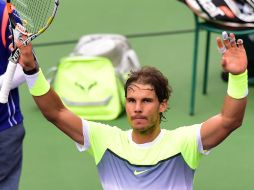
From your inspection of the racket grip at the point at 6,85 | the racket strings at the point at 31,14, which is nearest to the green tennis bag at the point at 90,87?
the racket strings at the point at 31,14

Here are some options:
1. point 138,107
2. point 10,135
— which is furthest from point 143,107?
point 10,135

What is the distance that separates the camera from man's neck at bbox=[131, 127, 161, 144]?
276cm

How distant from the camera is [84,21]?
7.08 m

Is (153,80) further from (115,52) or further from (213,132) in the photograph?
(115,52)

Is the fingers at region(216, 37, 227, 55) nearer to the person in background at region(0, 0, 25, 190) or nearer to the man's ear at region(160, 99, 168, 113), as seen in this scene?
the man's ear at region(160, 99, 168, 113)

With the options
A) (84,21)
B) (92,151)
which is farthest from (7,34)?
(84,21)

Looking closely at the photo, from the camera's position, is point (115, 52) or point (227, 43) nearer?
point (227, 43)

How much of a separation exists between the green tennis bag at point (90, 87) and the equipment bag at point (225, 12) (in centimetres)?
89

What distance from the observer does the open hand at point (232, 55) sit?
2.54 metres

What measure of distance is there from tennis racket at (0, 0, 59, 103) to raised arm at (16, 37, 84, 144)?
0.18ft

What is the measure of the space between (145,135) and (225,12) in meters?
2.30

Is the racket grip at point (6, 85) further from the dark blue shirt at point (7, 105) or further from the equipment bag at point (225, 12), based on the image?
the equipment bag at point (225, 12)

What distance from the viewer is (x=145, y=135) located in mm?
2766

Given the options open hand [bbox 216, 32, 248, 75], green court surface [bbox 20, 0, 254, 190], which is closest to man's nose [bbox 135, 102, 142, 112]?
open hand [bbox 216, 32, 248, 75]
